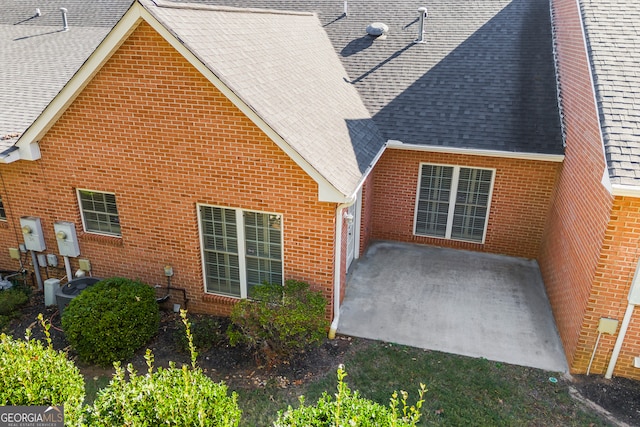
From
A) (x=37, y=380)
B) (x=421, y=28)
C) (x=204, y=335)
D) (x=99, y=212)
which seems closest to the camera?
(x=37, y=380)

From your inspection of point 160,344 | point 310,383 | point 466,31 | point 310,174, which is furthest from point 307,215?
point 466,31

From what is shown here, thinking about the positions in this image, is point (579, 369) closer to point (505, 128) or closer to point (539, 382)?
point (539, 382)

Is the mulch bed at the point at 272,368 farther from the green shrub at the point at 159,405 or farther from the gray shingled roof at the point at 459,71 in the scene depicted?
the gray shingled roof at the point at 459,71

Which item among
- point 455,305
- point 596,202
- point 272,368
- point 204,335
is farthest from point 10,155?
point 596,202

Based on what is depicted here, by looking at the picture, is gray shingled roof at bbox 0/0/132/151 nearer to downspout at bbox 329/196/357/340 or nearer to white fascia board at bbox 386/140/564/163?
downspout at bbox 329/196/357/340

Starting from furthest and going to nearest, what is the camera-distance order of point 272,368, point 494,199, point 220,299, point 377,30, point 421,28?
point 377,30 < point 421,28 < point 494,199 < point 220,299 < point 272,368

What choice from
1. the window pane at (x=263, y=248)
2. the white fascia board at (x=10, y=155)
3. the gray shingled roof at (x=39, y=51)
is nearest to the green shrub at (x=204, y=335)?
the window pane at (x=263, y=248)

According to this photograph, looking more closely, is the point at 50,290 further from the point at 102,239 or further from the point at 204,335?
the point at 204,335

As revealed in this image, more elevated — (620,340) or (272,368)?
(620,340)
